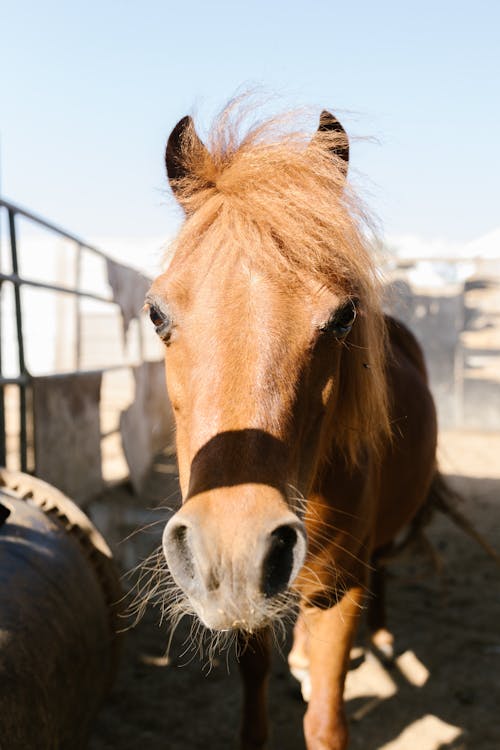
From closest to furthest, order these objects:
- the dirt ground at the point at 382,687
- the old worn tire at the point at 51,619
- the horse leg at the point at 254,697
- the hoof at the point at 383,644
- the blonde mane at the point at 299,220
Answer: the old worn tire at the point at 51,619, the blonde mane at the point at 299,220, the horse leg at the point at 254,697, the dirt ground at the point at 382,687, the hoof at the point at 383,644

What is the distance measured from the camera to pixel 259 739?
8.21ft

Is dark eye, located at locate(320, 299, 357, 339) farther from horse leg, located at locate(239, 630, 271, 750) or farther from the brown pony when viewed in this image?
horse leg, located at locate(239, 630, 271, 750)

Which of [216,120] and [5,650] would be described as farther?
[216,120]

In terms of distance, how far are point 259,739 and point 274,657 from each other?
1.03 m

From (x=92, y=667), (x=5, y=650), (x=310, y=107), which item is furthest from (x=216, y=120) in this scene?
(x=92, y=667)

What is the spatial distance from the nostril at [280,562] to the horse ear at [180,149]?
1.28 metres

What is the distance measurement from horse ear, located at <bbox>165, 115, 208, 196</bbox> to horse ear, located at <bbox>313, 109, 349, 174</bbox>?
414mm

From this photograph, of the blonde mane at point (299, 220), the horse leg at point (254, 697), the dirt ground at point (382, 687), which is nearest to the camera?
the blonde mane at point (299, 220)

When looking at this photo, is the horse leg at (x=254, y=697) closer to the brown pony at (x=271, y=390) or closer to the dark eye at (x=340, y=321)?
the brown pony at (x=271, y=390)

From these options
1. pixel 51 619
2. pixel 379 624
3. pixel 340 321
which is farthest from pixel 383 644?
pixel 340 321

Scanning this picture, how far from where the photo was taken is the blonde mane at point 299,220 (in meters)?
1.65

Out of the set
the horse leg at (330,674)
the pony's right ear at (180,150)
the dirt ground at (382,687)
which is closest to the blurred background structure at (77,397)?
the dirt ground at (382,687)

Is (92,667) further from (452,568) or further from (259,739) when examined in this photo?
(452,568)

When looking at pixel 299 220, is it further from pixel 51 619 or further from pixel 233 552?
pixel 51 619
